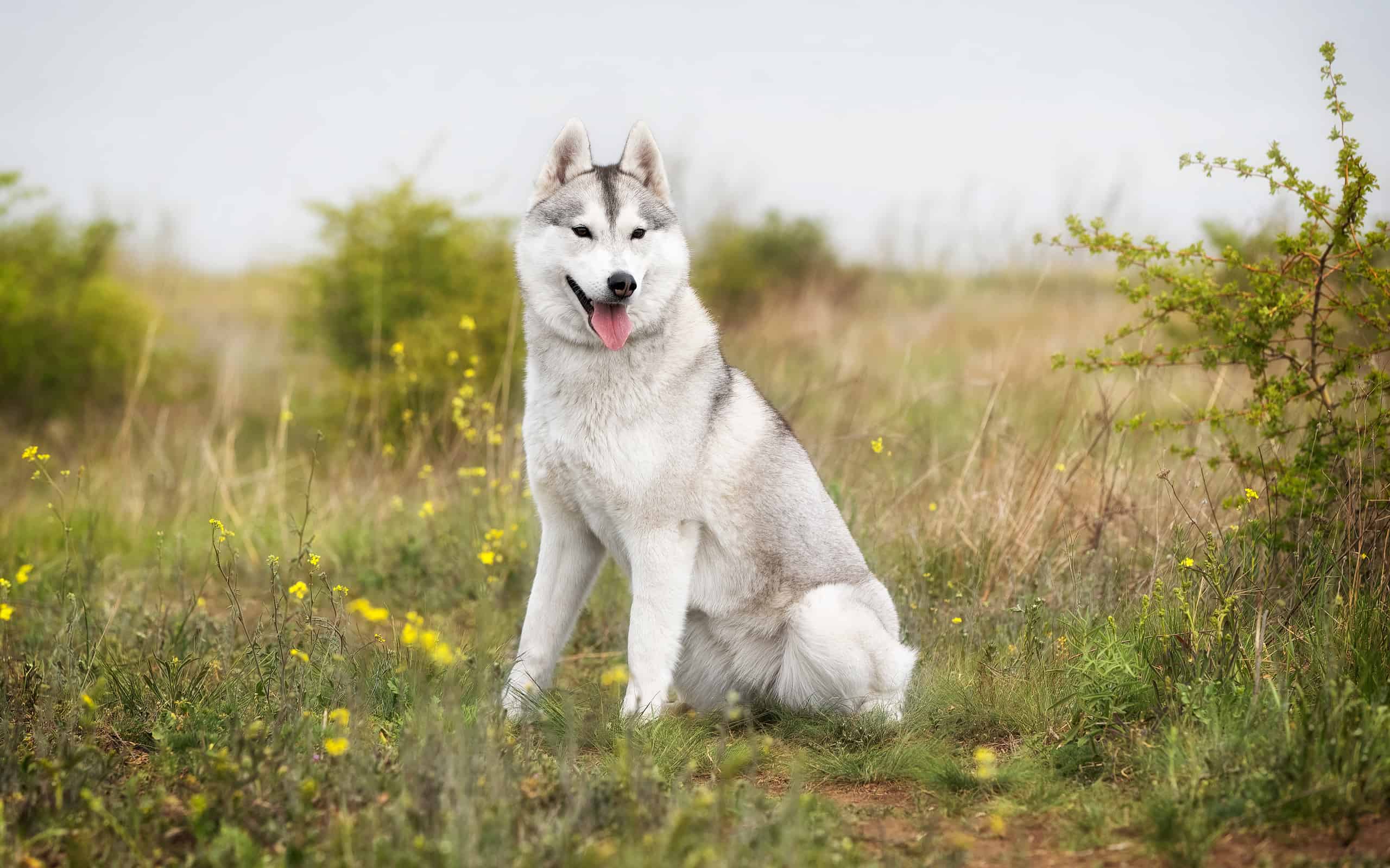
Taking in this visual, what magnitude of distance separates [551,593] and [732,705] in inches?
33.4

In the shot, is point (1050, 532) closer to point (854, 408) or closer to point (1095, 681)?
point (1095, 681)

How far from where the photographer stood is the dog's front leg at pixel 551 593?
4.07 meters

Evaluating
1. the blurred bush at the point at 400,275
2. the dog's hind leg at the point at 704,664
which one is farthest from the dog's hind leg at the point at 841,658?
the blurred bush at the point at 400,275

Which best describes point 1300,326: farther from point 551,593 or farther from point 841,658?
point 551,593

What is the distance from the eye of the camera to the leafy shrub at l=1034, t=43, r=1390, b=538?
13.6 feet

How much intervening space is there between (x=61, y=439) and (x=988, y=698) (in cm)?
932

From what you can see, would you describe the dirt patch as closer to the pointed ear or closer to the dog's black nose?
the dog's black nose

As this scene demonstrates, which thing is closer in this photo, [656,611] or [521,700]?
[656,611]

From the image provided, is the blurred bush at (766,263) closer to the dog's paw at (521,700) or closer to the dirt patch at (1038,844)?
the dog's paw at (521,700)

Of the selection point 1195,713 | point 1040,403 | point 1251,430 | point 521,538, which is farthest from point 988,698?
point 1040,403

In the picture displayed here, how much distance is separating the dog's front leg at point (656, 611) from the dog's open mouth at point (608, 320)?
0.73 meters

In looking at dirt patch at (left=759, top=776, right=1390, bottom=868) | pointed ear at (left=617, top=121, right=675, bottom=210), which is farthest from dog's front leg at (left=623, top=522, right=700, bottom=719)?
pointed ear at (left=617, top=121, right=675, bottom=210)

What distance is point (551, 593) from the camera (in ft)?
13.5

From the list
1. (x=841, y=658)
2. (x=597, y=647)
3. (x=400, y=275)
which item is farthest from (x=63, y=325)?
(x=841, y=658)
